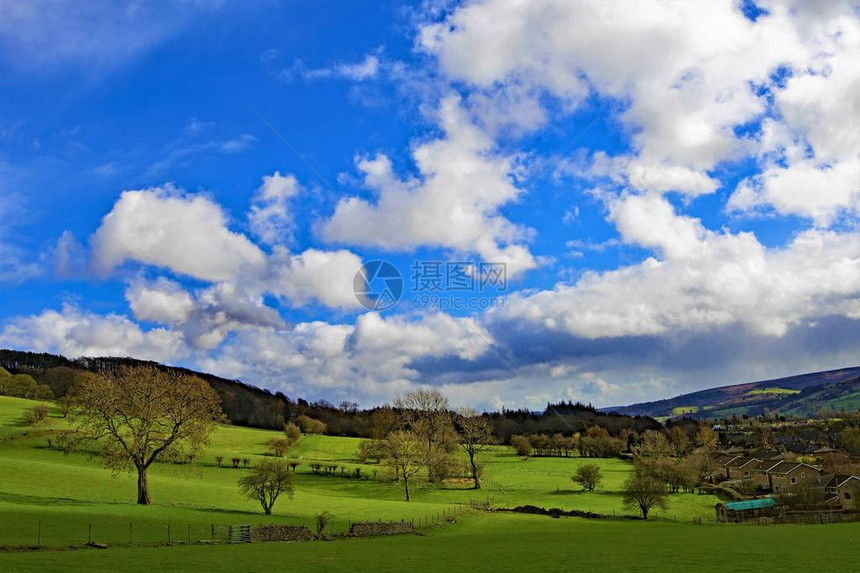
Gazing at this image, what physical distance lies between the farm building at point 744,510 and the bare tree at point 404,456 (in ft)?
146

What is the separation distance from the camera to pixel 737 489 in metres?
120

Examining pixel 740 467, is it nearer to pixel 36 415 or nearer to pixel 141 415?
pixel 141 415

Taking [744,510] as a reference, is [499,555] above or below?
above

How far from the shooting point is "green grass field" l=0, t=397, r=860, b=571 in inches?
1270

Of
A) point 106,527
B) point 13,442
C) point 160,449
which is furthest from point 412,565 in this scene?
point 13,442

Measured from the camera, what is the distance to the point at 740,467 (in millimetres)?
144375

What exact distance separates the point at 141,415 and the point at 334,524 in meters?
24.7

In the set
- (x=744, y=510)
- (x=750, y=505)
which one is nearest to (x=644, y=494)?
(x=744, y=510)

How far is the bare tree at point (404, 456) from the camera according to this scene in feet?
302

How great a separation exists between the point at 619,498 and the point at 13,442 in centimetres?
9967

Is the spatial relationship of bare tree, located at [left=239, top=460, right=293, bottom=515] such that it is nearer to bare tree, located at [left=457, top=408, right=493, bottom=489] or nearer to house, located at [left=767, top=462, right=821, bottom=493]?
bare tree, located at [left=457, top=408, right=493, bottom=489]

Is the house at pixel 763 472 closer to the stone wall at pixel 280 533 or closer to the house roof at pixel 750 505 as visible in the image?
the house roof at pixel 750 505

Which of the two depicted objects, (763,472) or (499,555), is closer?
(499,555)

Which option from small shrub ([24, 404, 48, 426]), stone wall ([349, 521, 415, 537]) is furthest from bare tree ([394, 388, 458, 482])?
small shrub ([24, 404, 48, 426])
